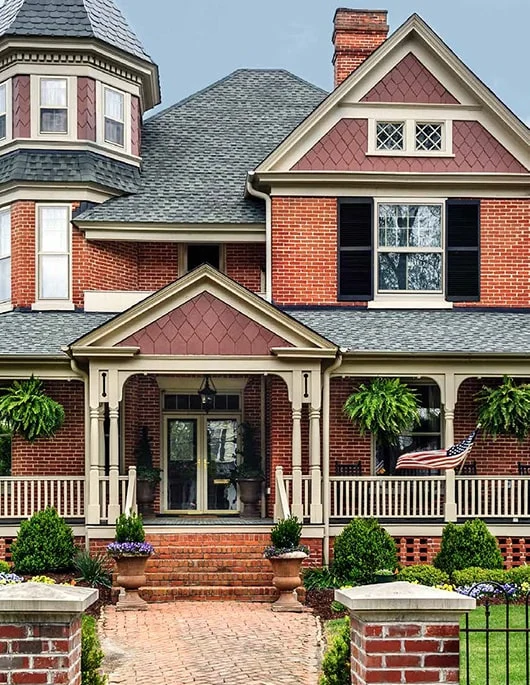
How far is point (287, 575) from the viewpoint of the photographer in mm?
18375

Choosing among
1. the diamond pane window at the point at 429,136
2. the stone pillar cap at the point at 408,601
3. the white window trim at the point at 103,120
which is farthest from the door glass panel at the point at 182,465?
the stone pillar cap at the point at 408,601

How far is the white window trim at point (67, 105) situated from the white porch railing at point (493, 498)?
10.3 m

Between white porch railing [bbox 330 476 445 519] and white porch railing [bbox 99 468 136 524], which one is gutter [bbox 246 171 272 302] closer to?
white porch railing [bbox 330 476 445 519]

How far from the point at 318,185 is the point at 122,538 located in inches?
326

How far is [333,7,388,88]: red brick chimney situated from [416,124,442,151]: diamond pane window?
3.84m

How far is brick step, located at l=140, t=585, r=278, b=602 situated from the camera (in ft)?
62.0

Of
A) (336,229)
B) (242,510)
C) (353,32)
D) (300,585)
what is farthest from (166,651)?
(353,32)

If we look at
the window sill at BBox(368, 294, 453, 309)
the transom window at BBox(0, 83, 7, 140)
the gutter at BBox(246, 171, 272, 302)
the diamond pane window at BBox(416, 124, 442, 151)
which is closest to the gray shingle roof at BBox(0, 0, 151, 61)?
the transom window at BBox(0, 83, 7, 140)

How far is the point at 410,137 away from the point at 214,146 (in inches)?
202

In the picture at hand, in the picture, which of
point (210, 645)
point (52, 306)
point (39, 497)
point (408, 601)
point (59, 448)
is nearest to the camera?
point (408, 601)

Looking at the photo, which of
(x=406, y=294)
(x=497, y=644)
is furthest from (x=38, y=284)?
(x=497, y=644)

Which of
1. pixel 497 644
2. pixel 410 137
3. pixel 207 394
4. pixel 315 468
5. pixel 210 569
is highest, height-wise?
pixel 410 137

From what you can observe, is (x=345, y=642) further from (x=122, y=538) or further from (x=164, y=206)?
(x=164, y=206)

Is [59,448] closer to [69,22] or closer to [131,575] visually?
[131,575]
